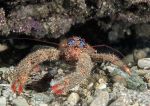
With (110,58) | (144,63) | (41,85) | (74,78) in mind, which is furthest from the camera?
(144,63)

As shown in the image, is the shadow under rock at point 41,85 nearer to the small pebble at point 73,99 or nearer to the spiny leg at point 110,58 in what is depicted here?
the small pebble at point 73,99

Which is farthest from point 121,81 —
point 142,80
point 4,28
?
point 4,28

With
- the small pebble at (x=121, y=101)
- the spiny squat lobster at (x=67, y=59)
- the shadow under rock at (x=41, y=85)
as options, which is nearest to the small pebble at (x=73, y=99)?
the spiny squat lobster at (x=67, y=59)

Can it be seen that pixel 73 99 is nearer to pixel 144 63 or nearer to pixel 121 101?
pixel 121 101

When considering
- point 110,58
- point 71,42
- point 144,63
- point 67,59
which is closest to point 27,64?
point 67,59

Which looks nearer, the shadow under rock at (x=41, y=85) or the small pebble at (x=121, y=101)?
the small pebble at (x=121, y=101)

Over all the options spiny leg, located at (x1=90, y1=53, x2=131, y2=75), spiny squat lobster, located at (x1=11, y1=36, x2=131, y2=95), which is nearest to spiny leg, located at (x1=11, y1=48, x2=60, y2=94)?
spiny squat lobster, located at (x1=11, y1=36, x2=131, y2=95)
